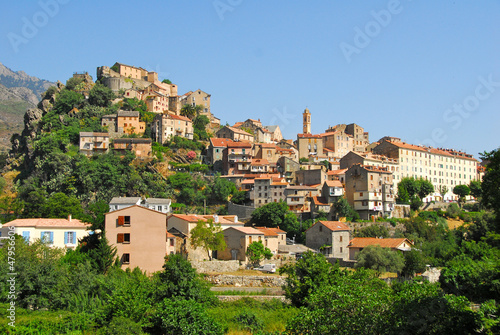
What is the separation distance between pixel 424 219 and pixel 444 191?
23090mm

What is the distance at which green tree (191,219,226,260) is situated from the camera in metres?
51.0

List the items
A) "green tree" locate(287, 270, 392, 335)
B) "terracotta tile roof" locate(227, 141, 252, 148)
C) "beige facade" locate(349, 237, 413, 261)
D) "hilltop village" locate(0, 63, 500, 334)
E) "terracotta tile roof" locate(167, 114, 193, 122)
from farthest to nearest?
"terracotta tile roof" locate(167, 114, 193, 122), "terracotta tile roof" locate(227, 141, 252, 148), "beige facade" locate(349, 237, 413, 261), "hilltop village" locate(0, 63, 500, 334), "green tree" locate(287, 270, 392, 335)

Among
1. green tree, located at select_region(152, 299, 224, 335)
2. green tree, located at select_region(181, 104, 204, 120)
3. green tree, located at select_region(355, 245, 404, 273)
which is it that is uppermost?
green tree, located at select_region(181, 104, 204, 120)

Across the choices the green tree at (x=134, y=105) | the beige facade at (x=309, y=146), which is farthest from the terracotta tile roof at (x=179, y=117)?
the beige facade at (x=309, y=146)

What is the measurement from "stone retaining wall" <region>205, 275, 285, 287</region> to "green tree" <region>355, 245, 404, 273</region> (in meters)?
12.2

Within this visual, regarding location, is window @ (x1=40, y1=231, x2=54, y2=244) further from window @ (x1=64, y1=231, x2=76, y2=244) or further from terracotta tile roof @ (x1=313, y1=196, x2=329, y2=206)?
terracotta tile roof @ (x1=313, y1=196, x2=329, y2=206)

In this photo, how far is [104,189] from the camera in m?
80.1

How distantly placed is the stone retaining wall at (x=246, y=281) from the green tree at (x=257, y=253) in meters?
8.07

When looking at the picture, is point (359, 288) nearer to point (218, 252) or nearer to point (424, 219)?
point (218, 252)

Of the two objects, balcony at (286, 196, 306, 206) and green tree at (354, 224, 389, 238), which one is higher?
balcony at (286, 196, 306, 206)

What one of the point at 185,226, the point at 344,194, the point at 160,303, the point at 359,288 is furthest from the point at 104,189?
the point at 359,288

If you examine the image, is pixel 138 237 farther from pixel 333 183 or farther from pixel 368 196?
pixel 368 196

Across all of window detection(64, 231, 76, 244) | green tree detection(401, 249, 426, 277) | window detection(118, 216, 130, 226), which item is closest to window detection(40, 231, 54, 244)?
window detection(64, 231, 76, 244)

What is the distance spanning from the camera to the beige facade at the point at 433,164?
99438mm
